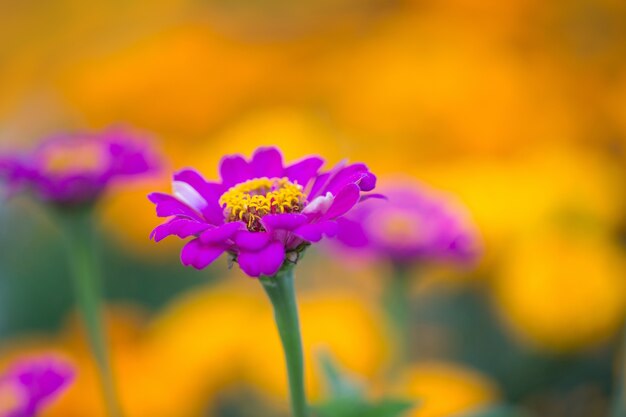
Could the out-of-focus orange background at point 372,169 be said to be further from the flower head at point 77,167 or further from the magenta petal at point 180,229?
the magenta petal at point 180,229

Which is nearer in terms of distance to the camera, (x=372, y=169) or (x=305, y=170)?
(x=305, y=170)

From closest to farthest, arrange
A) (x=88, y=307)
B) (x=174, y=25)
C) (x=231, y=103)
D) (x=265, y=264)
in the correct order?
(x=265, y=264)
(x=88, y=307)
(x=231, y=103)
(x=174, y=25)

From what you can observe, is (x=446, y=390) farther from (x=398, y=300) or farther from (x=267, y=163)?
(x=267, y=163)

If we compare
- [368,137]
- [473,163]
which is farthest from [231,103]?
[473,163]

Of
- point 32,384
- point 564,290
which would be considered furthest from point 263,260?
point 564,290

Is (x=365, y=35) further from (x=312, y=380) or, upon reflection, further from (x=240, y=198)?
(x=240, y=198)

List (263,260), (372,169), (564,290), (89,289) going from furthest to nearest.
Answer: (372,169) → (564,290) → (89,289) → (263,260)

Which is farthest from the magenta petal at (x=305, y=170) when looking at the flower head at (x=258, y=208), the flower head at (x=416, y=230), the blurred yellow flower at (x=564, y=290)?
the blurred yellow flower at (x=564, y=290)

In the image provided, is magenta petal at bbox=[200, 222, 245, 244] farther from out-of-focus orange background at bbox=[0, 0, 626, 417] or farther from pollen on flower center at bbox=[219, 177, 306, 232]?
out-of-focus orange background at bbox=[0, 0, 626, 417]
